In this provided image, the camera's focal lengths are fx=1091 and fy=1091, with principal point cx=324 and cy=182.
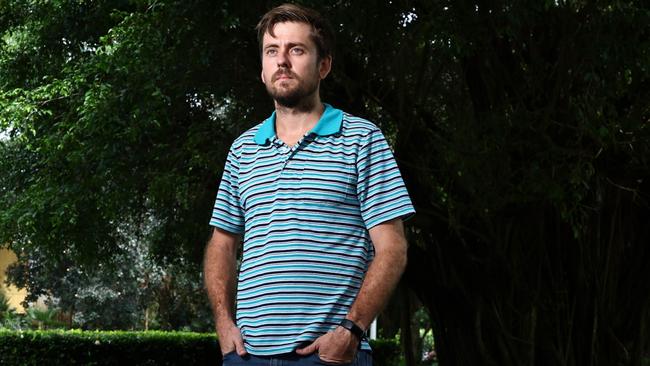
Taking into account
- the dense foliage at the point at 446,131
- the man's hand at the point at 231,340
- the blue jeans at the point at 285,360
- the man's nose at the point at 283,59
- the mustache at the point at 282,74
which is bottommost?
the blue jeans at the point at 285,360

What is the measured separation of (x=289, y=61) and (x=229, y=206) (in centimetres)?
45

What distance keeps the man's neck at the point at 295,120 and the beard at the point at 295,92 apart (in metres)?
0.02

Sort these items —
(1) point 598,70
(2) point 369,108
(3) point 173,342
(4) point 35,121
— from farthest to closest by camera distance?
(3) point 173,342 < (2) point 369,108 < (4) point 35,121 < (1) point 598,70

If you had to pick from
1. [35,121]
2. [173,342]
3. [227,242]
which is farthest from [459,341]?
[227,242]

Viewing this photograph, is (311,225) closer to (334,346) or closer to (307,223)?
(307,223)

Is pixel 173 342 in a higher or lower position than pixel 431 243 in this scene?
lower

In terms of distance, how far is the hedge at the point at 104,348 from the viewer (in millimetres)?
12242

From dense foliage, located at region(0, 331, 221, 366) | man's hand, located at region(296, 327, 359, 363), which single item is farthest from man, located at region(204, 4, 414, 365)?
dense foliage, located at region(0, 331, 221, 366)

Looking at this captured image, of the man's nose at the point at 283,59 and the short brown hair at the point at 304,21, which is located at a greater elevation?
the short brown hair at the point at 304,21

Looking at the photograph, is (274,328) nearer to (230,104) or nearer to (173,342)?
(230,104)

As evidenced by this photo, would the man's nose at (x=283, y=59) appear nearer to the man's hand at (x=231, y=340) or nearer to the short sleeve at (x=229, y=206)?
the short sleeve at (x=229, y=206)

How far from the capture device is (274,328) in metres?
2.73

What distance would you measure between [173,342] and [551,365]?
484 centimetres

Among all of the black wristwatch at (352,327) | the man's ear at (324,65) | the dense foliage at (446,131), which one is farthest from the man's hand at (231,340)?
the dense foliage at (446,131)
